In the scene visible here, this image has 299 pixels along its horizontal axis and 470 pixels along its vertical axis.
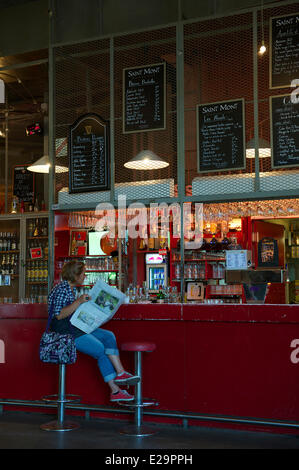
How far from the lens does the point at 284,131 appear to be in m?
5.46

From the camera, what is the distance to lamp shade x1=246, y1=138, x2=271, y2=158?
585cm

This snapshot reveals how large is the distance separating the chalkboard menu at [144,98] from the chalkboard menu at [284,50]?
1145 mm

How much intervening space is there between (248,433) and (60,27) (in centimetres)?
482

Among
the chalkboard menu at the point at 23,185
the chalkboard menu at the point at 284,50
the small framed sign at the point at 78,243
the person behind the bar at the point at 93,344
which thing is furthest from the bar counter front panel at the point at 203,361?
the chalkboard menu at the point at 23,185

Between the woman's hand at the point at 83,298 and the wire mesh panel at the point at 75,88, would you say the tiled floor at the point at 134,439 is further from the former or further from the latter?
the wire mesh panel at the point at 75,88

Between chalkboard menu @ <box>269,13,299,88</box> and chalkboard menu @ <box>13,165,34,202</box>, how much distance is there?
585 cm

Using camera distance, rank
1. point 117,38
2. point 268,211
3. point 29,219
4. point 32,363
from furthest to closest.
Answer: point 29,219 < point 268,211 < point 117,38 < point 32,363

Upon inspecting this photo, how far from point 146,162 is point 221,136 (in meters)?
0.89

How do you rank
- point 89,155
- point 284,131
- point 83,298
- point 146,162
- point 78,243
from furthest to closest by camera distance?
point 78,243
point 89,155
point 146,162
point 284,131
point 83,298

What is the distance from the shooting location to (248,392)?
196 inches

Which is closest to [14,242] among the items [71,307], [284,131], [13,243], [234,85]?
[13,243]

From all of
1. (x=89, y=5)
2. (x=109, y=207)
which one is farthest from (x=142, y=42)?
(x=109, y=207)

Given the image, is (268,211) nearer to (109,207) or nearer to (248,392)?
(109,207)

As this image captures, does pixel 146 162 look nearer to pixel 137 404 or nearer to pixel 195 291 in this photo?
pixel 137 404
